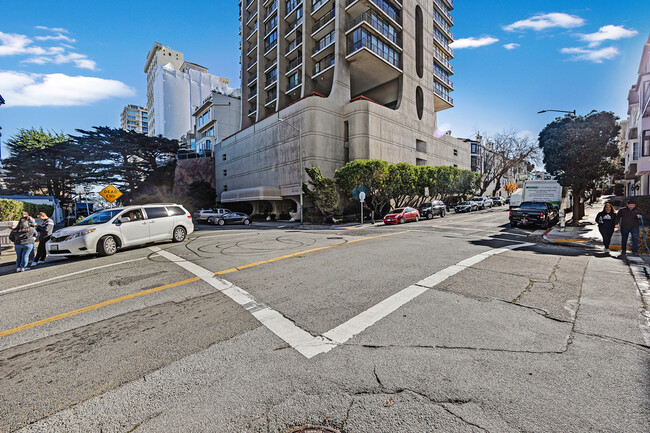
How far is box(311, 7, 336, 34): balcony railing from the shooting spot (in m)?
32.5

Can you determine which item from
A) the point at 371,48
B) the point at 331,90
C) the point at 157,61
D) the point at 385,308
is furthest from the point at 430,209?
the point at 157,61

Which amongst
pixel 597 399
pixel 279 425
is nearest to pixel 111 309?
pixel 279 425

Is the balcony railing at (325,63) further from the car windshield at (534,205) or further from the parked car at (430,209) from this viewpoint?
the car windshield at (534,205)

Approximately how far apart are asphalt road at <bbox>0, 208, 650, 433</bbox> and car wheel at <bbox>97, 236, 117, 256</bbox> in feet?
9.34

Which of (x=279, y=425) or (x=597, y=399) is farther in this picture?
(x=597, y=399)

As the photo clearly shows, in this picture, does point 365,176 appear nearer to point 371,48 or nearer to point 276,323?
point 371,48

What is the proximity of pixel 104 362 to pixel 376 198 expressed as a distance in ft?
88.7

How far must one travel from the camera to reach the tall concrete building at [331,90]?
31000 mm

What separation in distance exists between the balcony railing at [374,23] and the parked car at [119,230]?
30957 mm

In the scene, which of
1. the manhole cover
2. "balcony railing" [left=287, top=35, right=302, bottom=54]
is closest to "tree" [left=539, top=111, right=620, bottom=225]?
the manhole cover

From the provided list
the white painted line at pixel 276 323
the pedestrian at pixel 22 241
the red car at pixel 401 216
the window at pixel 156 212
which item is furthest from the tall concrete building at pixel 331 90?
the white painted line at pixel 276 323

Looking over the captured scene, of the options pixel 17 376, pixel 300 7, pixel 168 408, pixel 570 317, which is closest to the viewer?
pixel 168 408

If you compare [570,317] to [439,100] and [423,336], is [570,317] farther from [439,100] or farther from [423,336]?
[439,100]

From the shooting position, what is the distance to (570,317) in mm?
3926
